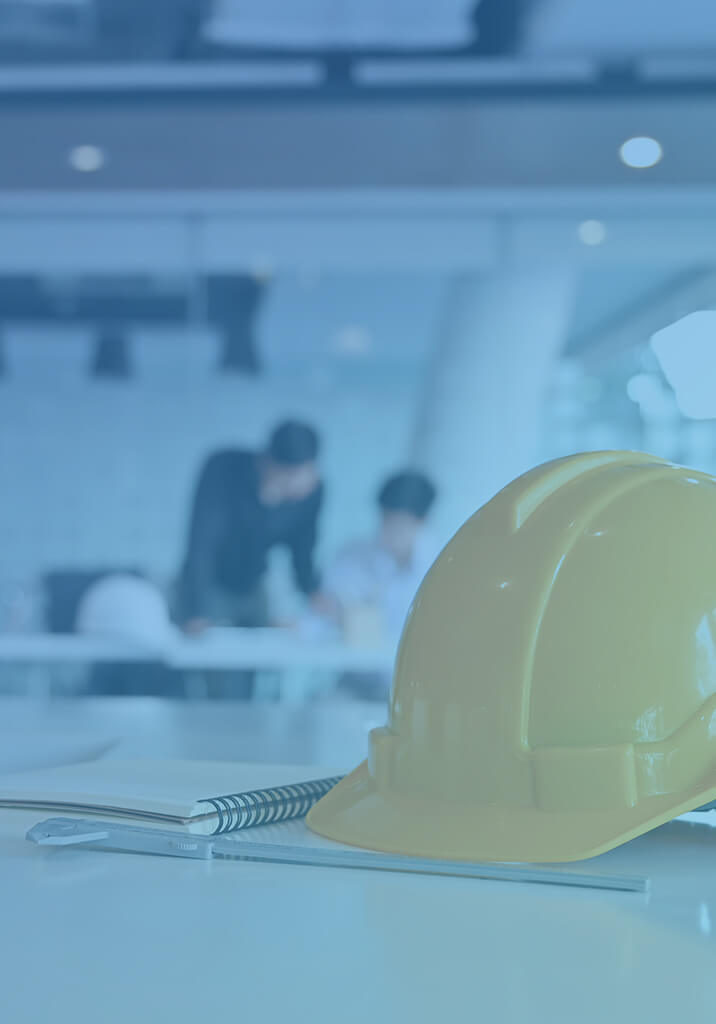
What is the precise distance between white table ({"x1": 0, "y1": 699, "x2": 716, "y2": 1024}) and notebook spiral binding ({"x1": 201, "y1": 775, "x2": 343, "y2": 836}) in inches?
2.0

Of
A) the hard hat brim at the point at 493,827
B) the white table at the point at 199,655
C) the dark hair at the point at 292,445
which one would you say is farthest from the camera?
the dark hair at the point at 292,445

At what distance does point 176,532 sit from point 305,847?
4.44 metres

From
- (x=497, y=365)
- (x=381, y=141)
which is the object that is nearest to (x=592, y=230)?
(x=497, y=365)

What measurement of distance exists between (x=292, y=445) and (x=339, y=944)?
440 centimetres

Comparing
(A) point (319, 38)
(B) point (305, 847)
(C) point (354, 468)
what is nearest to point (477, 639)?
(B) point (305, 847)

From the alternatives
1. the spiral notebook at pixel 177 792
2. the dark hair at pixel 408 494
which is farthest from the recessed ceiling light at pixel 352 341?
the spiral notebook at pixel 177 792

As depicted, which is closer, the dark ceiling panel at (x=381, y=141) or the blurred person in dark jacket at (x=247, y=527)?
the dark ceiling panel at (x=381, y=141)

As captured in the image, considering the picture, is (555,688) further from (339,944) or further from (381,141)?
(381,141)

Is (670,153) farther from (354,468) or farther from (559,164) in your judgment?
(354,468)

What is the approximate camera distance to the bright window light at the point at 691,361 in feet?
16.3

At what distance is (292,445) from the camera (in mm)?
4816

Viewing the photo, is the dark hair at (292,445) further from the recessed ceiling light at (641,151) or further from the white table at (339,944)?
the white table at (339,944)

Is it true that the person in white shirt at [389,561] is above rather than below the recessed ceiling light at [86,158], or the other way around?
below

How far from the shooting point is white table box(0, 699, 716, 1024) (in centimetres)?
37
